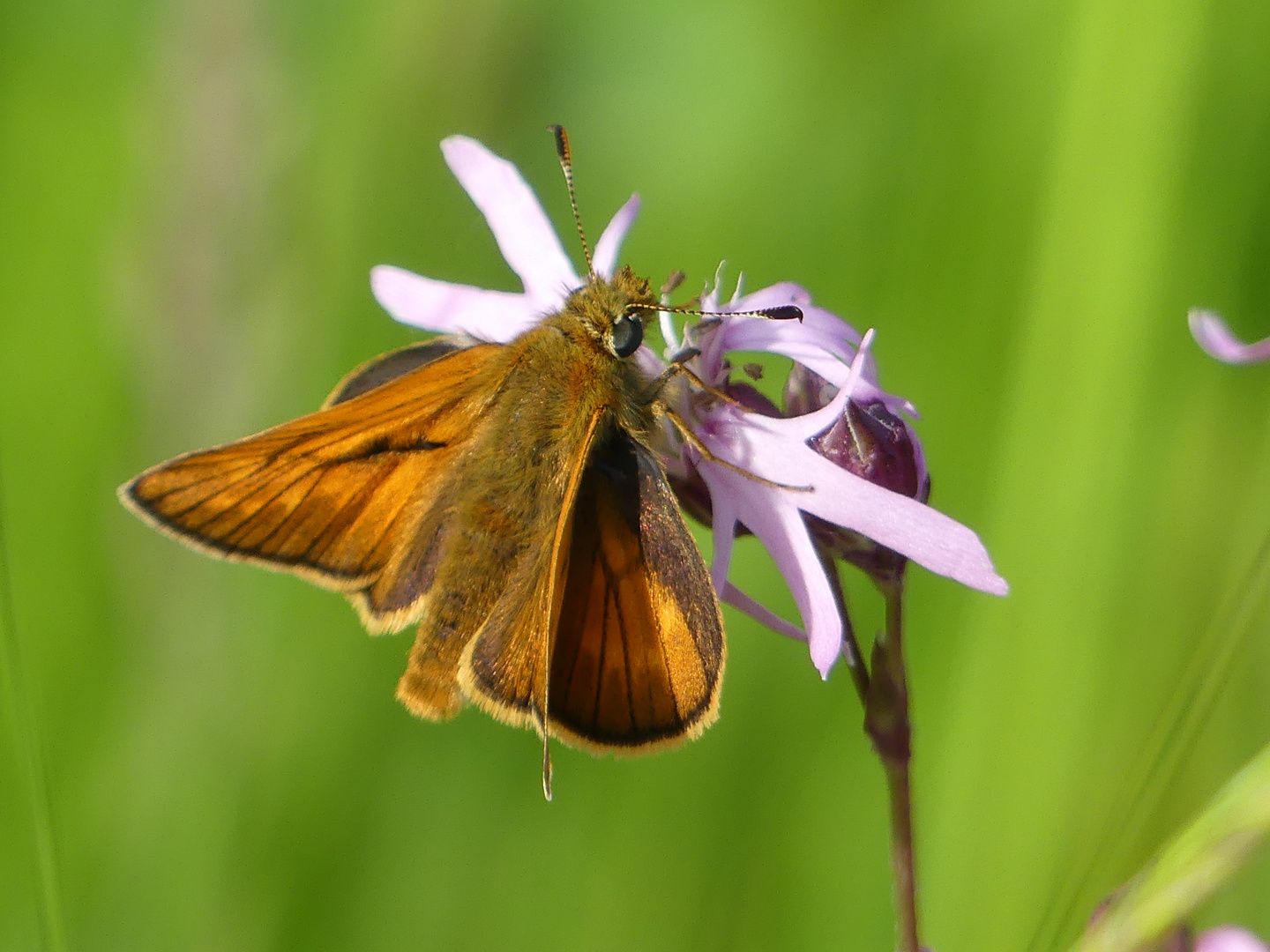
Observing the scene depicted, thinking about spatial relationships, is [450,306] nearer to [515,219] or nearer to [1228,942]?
[515,219]

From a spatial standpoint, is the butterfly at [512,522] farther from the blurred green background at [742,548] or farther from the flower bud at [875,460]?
the blurred green background at [742,548]

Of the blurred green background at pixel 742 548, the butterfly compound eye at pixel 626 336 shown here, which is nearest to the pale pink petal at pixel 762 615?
the butterfly compound eye at pixel 626 336

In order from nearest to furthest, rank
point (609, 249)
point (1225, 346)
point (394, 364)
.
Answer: point (1225, 346), point (394, 364), point (609, 249)

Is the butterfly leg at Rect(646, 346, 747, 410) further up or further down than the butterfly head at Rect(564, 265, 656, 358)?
further down

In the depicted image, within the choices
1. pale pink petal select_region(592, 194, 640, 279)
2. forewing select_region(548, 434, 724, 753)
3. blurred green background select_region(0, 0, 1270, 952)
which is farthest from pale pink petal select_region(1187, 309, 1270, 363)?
blurred green background select_region(0, 0, 1270, 952)

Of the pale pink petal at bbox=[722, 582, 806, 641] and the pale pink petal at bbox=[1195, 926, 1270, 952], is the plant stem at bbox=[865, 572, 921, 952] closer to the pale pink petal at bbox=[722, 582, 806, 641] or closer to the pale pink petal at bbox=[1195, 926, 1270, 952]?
the pale pink petal at bbox=[722, 582, 806, 641]

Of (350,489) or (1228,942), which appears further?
(350,489)

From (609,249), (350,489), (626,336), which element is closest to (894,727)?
(626,336)
